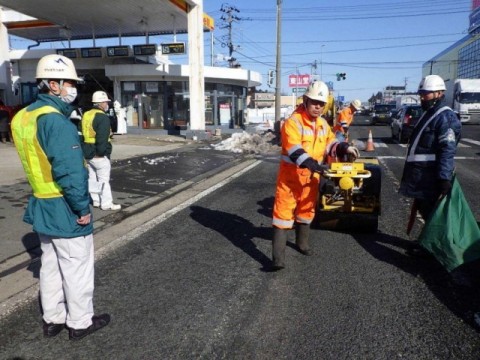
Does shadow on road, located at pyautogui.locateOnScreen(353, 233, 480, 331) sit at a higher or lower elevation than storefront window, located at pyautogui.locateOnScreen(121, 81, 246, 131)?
lower

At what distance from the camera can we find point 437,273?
431 centimetres

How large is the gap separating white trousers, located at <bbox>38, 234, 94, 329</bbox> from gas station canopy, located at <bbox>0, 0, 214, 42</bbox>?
17297mm

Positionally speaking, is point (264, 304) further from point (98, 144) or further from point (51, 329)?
point (98, 144)

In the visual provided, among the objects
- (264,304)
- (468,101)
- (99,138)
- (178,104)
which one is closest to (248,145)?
(178,104)

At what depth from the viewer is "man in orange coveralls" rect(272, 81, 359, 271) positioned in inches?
165

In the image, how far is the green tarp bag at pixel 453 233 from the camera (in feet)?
13.0

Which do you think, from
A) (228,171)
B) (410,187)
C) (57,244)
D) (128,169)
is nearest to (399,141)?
(228,171)

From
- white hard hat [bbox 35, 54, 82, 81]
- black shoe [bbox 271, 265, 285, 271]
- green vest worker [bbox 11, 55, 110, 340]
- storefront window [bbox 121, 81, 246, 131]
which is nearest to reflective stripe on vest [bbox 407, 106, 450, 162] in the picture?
black shoe [bbox 271, 265, 285, 271]

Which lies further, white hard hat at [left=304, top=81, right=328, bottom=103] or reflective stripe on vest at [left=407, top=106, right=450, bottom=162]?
reflective stripe on vest at [left=407, top=106, right=450, bottom=162]

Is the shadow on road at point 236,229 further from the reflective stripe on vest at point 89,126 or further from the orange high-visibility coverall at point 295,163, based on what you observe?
the reflective stripe on vest at point 89,126

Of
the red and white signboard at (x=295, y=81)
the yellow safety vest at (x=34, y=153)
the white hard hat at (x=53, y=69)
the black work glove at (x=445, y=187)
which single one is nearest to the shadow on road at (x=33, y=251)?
the yellow safety vest at (x=34, y=153)

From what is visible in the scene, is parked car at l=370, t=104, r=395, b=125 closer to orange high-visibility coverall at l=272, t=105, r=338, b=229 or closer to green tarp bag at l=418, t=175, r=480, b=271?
green tarp bag at l=418, t=175, r=480, b=271

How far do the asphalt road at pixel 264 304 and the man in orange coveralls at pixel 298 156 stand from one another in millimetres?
481

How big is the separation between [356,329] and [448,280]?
4.93ft
